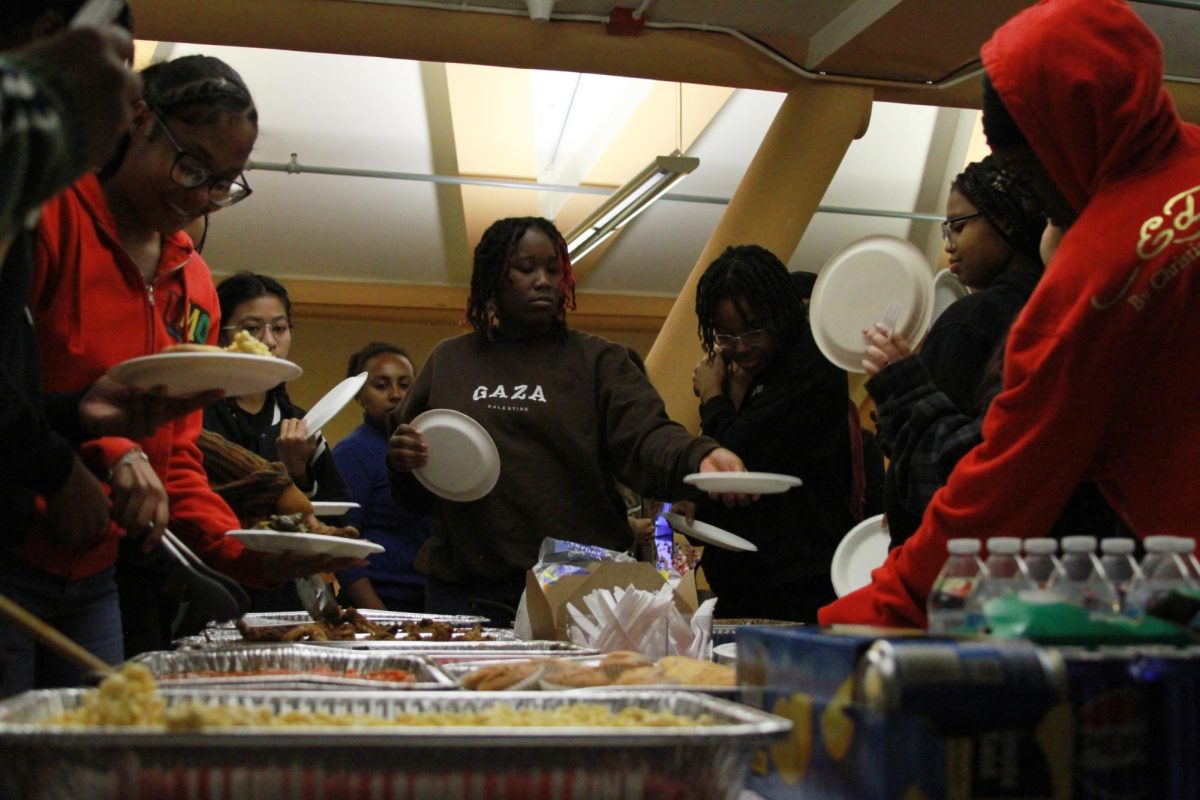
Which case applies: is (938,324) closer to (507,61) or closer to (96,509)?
(96,509)

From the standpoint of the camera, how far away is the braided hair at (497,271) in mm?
2895

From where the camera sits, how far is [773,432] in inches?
115

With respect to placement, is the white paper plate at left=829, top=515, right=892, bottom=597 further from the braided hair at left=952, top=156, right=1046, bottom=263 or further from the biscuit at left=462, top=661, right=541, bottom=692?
the biscuit at left=462, top=661, right=541, bottom=692

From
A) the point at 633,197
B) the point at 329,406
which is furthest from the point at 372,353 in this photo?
the point at 633,197

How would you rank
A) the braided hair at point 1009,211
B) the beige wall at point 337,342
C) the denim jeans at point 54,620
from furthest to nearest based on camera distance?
the beige wall at point 337,342 → the braided hair at point 1009,211 → the denim jeans at point 54,620

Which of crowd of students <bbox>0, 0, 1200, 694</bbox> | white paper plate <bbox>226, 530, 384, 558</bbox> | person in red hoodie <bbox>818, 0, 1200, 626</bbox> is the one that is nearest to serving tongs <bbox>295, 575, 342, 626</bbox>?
crowd of students <bbox>0, 0, 1200, 694</bbox>

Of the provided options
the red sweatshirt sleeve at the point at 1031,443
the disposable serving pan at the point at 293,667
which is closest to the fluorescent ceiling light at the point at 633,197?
the disposable serving pan at the point at 293,667

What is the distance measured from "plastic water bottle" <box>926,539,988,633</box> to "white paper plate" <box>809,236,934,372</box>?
1.25 metres

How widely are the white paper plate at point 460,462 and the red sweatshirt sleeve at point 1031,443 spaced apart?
139cm

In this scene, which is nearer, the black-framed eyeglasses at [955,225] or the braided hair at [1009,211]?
the braided hair at [1009,211]

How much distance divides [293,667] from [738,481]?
906 millimetres

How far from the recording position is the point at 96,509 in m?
1.47

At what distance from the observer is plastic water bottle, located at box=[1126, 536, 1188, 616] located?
1.04 metres

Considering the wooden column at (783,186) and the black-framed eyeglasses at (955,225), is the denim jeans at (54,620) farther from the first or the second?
the wooden column at (783,186)
